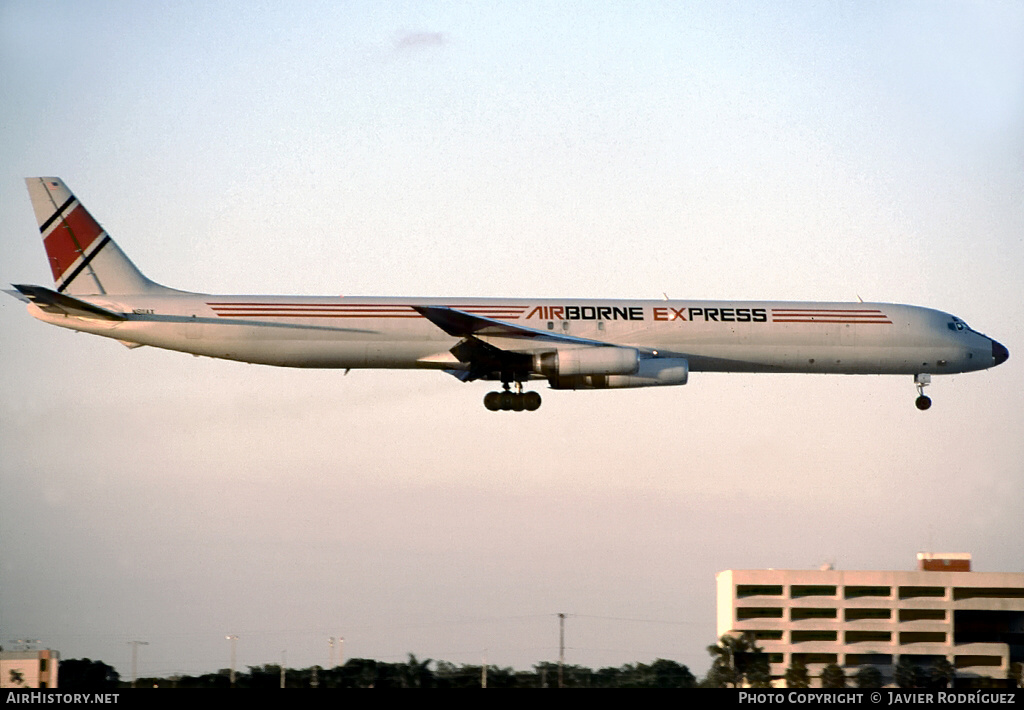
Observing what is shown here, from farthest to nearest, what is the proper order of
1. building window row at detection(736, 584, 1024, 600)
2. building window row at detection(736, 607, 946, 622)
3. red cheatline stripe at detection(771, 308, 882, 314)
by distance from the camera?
building window row at detection(736, 584, 1024, 600)
building window row at detection(736, 607, 946, 622)
red cheatline stripe at detection(771, 308, 882, 314)

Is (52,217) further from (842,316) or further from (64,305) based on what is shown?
(842,316)

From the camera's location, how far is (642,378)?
3809 cm

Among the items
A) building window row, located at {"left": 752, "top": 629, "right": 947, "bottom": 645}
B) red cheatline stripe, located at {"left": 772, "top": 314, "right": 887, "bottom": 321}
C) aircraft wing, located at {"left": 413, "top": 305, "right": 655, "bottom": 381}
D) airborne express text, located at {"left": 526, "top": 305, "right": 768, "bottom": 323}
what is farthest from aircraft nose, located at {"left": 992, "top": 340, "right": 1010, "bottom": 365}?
building window row, located at {"left": 752, "top": 629, "right": 947, "bottom": 645}

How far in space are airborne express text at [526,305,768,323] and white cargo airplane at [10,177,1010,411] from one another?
1.6 inches

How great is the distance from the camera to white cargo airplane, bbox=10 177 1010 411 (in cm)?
3788

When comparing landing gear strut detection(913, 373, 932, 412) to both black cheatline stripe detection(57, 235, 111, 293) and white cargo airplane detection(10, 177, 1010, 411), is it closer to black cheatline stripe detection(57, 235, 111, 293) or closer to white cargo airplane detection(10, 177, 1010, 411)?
white cargo airplane detection(10, 177, 1010, 411)

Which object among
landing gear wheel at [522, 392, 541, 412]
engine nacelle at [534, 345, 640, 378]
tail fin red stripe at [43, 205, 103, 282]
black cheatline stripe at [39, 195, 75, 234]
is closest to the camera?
engine nacelle at [534, 345, 640, 378]

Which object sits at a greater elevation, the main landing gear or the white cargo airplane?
the white cargo airplane

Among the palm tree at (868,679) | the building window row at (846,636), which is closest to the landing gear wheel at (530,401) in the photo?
the palm tree at (868,679)

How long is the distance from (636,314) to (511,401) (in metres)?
4.45

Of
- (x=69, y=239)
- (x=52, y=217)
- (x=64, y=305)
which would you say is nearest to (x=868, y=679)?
(x=64, y=305)

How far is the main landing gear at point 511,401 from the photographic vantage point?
39031mm

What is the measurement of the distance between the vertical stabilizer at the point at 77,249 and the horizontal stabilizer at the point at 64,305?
1.37 meters

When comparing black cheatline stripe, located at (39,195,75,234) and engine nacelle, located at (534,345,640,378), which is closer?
engine nacelle, located at (534,345,640,378)
